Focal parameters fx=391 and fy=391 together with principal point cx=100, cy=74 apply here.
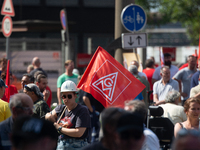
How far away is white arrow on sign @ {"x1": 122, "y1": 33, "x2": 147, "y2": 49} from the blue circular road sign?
12.5 inches

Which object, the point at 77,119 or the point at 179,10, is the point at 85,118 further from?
the point at 179,10

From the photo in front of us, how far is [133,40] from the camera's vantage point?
9.09 metres

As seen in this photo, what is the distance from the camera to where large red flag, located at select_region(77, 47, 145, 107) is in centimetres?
621

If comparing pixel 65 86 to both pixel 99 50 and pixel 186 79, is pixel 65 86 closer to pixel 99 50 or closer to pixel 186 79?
pixel 99 50

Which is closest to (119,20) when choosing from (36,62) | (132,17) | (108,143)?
(132,17)

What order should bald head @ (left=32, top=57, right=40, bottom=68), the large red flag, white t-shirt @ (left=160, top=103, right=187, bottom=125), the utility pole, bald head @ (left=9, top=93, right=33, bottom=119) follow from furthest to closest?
1. bald head @ (left=32, top=57, right=40, bottom=68)
2. the utility pole
3. white t-shirt @ (left=160, top=103, right=187, bottom=125)
4. the large red flag
5. bald head @ (left=9, top=93, right=33, bottom=119)

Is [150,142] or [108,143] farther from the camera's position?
[150,142]

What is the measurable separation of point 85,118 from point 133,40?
14.2ft

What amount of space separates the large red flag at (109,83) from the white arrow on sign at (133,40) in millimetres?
2655

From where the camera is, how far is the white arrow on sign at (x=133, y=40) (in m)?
9.06

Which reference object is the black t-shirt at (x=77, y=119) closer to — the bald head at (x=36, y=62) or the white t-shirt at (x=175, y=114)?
the white t-shirt at (x=175, y=114)

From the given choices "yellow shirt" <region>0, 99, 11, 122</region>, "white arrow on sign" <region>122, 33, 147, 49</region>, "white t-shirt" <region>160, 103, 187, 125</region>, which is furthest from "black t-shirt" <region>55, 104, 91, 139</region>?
"white arrow on sign" <region>122, 33, 147, 49</region>

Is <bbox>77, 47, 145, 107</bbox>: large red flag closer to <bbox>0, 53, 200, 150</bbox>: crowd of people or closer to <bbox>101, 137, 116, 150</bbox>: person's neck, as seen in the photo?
<bbox>0, 53, 200, 150</bbox>: crowd of people

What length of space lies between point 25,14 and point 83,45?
10.9ft
